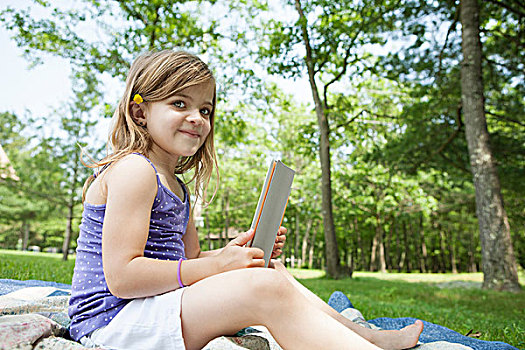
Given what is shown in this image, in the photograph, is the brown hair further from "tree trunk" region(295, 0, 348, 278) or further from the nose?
"tree trunk" region(295, 0, 348, 278)

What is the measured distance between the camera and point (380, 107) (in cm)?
1105

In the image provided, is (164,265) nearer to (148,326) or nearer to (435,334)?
(148,326)

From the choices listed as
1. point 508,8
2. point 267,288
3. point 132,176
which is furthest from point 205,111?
point 508,8

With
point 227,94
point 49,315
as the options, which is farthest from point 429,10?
point 49,315

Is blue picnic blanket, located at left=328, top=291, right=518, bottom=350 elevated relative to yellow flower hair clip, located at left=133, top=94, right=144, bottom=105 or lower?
lower

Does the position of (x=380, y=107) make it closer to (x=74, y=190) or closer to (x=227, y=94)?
(x=227, y=94)

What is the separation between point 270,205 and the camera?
1.38m

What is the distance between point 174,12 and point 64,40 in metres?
2.46

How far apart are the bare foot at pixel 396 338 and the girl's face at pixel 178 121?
1139 mm

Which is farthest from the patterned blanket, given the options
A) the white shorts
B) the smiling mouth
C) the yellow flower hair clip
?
the yellow flower hair clip

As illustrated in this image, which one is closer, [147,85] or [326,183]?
[147,85]

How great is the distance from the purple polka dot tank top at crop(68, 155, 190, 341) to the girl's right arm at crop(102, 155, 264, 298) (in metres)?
0.12

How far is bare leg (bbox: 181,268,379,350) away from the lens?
1.16 m

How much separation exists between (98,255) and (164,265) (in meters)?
0.33
